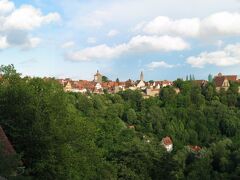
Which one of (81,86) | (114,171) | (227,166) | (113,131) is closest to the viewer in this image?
(114,171)

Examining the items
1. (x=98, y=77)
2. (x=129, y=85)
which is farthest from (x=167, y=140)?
(x=98, y=77)

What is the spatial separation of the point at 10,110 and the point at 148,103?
85585 millimetres

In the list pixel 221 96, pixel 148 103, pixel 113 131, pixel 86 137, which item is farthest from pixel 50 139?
pixel 221 96

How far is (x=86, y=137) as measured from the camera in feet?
101

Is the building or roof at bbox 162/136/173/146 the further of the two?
the building

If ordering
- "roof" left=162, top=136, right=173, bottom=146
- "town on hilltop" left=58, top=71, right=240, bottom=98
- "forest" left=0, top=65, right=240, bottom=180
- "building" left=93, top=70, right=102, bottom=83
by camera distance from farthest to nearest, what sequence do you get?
"building" left=93, top=70, right=102, bottom=83 < "town on hilltop" left=58, top=71, right=240, bottom=98 < "roof" left=162, top=136, right=173, bottom=146 < "forest" left=0, top=65, right=240, bottom=180

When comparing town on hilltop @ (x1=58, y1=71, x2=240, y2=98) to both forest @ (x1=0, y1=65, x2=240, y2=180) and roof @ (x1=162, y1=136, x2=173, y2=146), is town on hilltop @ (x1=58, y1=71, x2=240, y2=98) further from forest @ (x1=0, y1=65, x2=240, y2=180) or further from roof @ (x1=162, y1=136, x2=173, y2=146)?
forest @ (x1=0, y1=65, x2=240, y2=180)

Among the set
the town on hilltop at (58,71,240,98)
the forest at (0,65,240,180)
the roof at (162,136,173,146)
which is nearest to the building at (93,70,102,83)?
the town on hilltop at (58,71,240,98)

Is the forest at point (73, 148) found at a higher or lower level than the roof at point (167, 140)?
higher

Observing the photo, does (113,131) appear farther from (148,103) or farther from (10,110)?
(148,103)

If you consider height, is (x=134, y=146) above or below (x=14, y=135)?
below

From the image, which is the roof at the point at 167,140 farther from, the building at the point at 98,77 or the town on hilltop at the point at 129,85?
the building at the point at 98,77

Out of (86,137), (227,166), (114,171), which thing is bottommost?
(227,166)

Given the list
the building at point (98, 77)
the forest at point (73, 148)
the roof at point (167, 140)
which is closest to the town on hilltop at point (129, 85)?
the building at point (98, 77)
